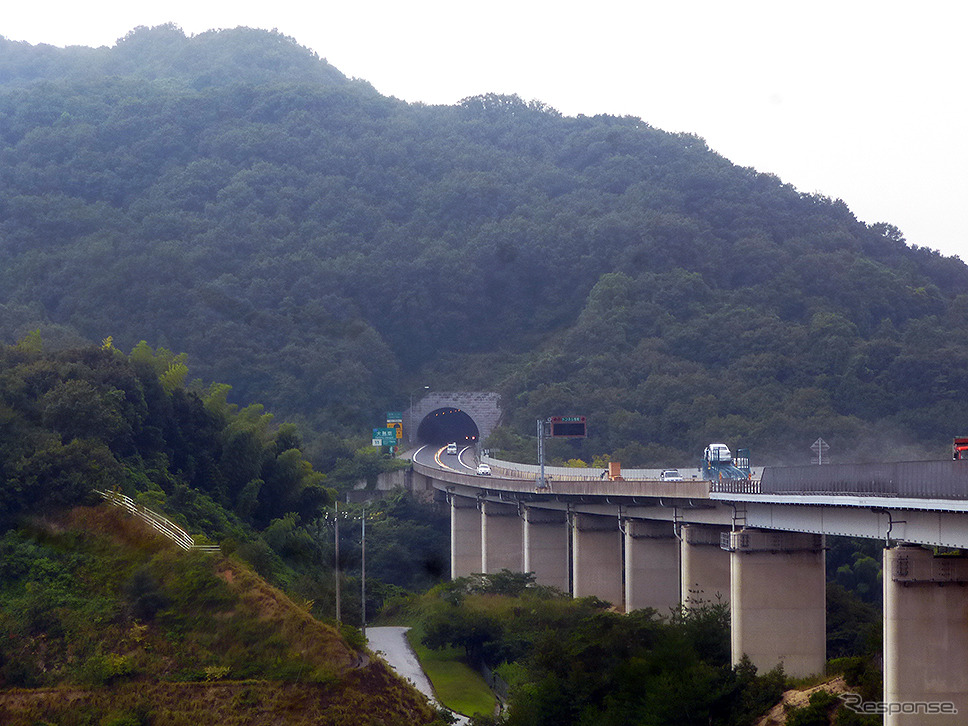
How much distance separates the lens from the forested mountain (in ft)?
371

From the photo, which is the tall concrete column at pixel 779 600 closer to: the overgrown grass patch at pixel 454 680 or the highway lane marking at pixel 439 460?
the overgrown grass patch at pixel 454 680

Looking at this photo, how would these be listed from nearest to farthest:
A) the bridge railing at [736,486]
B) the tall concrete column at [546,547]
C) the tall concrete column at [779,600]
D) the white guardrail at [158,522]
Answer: the tall concrete column at [779,600], the bridge railing at [736,486], the white guardrail at [158,522], the tall concrete column at [546,547]

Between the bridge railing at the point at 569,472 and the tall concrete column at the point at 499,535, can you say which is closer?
the bridge railing at the point at 569,472

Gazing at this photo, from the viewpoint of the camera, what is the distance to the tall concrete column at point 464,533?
302 feet

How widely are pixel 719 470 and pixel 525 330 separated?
94347mm

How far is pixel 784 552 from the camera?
1711 inches

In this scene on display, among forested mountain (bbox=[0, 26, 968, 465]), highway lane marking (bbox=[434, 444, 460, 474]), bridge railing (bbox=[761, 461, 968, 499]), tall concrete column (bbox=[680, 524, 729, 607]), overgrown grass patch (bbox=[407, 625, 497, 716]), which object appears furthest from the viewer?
forested mountain (bbox=[0, 26, 968, 465])

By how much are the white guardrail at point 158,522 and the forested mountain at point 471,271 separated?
2215 inches

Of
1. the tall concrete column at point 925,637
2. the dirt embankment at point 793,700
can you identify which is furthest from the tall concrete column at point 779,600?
the tall concrete column at point 925,637

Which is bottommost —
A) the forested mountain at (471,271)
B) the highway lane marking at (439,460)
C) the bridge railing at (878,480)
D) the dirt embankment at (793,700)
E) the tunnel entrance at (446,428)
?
the dirt embankment at (793,700)

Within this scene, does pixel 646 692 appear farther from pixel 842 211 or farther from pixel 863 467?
pixel 842 211

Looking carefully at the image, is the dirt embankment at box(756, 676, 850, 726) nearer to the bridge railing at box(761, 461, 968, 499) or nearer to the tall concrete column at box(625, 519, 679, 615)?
the bridge railing at box(761, 461, 968, 499)

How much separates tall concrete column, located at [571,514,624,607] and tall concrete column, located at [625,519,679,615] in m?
8.50

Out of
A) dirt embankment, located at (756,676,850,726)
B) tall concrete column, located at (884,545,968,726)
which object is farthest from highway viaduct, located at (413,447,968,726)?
dirt embankment, located at (756,676,850,726)
